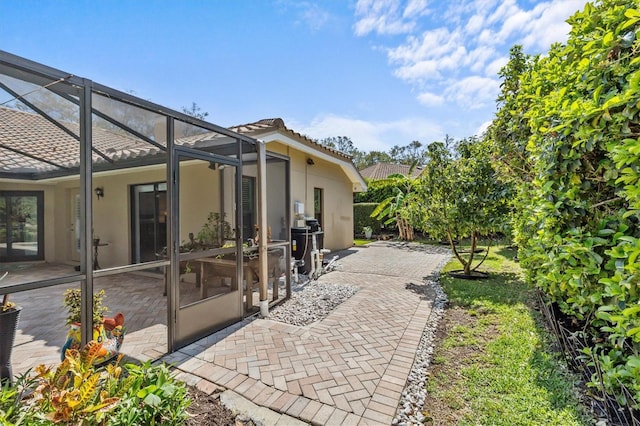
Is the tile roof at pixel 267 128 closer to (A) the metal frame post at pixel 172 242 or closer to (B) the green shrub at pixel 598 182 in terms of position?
(A) the metal frame post at pixel 172 242

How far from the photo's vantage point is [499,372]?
3.53 metres

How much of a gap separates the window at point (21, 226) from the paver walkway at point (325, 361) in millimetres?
4302

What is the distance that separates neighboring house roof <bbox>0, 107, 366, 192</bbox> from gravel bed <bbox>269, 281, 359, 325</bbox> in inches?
132

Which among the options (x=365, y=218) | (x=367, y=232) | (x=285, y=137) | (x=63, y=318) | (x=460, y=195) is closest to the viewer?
(x=63, y=318)

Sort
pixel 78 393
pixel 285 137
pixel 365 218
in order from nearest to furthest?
pixel 78 393, pixel 285 137, pixel 365 218

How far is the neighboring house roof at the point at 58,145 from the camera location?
383 cm

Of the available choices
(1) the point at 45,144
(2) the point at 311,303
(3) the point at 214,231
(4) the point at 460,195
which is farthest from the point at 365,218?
(1) the point at 45,144

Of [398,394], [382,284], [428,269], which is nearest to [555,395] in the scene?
[398,394]

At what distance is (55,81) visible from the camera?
9.70 feet

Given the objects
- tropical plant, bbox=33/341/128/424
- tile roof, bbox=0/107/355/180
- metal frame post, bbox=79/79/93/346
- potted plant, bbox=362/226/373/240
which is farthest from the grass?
potted plant, bbox=362/226/373/240

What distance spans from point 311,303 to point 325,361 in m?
2.45

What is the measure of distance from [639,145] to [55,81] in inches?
188

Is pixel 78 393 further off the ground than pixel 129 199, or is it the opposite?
pixel 129 199

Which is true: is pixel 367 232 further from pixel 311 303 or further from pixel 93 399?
pixel 93 399
